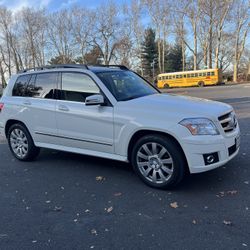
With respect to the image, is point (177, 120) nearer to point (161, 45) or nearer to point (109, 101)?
point (109, 101)

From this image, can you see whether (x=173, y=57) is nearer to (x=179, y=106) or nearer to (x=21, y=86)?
(x=21, y=86)

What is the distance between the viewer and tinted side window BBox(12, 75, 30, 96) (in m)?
6.04

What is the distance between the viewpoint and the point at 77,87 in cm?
518

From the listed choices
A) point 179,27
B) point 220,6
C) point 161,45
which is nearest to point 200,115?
point 220,6

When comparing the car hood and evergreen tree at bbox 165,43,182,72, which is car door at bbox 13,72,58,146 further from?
evergreen tree at bbox 165,43,182,72

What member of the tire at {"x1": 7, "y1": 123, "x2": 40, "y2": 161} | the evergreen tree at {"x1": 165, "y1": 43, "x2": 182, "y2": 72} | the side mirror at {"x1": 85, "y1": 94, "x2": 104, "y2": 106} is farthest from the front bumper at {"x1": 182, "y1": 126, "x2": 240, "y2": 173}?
the evergreen tree at {"x1": 165, "y1": 43, "x2": 182, "y2": 72}

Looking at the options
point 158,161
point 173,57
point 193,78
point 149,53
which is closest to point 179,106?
point 158,161

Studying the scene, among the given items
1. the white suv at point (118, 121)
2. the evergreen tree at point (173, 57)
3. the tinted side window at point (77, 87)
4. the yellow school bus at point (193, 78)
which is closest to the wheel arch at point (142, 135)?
the white suv at point (118, 121)

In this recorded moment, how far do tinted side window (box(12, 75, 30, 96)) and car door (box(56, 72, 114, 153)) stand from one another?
3.49ft

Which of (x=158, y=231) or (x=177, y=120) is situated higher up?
(x=177, y=120)

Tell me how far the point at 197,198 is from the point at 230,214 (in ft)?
1.80

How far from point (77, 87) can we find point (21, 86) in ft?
5.23

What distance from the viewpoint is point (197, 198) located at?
13.4ft

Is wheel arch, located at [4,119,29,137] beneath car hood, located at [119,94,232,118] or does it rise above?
beneath
